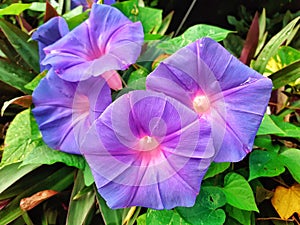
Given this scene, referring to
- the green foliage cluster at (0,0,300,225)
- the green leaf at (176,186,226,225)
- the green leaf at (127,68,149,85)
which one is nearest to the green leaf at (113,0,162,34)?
the green foliage cluster at (0,0,300,225)

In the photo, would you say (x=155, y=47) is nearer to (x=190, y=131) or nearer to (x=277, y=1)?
(x=190, y=131)

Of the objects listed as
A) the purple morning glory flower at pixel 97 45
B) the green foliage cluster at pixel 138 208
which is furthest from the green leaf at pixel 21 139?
the purple morning glory flower at pixel 97 45

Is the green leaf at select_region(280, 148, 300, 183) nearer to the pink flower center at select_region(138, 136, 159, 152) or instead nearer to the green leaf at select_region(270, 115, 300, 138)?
the green leaf at select_region(270, 115, 300, 138)

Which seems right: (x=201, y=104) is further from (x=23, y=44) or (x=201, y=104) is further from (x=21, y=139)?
(x=23, y=44)

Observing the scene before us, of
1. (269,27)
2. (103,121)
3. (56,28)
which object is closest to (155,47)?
(56,28)

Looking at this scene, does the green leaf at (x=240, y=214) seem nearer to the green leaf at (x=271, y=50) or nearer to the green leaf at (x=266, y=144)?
the green leaf at (x=266, y=144)

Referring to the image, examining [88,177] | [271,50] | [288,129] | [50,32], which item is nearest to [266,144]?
[288,129]
